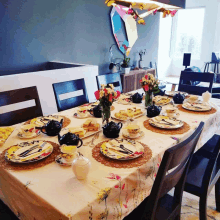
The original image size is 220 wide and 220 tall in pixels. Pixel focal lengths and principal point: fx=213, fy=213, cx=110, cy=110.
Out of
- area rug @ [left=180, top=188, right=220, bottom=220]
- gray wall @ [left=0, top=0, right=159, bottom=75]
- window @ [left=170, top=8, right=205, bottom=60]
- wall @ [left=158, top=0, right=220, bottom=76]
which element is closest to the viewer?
area rug @ [left=180, top=188, right=220, bottom=220]

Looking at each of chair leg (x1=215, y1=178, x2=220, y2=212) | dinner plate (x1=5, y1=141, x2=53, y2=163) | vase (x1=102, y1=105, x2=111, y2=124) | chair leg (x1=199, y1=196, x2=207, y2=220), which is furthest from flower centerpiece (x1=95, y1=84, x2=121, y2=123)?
chair leg (x1=215, y1=178, x2=220, y2=212)

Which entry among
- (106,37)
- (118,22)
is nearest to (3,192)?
(106,37)

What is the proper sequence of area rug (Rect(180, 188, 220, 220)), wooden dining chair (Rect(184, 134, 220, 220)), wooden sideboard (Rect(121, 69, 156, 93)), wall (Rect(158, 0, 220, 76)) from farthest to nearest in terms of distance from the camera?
wall (Rect(158, 0, 220, 76)) < wooden sideboard (Rect(121, 69, 156, 93)) < area rug (Rect(180, 188, 220, 220)) < wooden dining chair (Rect(184, 134, 220, 220))

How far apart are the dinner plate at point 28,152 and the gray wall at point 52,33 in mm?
2325

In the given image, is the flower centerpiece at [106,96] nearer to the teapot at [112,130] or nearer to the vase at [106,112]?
the vase at [106,112]

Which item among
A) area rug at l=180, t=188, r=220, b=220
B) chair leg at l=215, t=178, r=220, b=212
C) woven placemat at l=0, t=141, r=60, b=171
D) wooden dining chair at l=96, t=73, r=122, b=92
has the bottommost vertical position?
area rug at l=180, t=188, r=220, b=220

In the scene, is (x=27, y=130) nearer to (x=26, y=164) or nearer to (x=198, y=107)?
(x=26, y=164)

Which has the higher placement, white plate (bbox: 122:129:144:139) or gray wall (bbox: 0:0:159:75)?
gray wall (bbox: 0:0:159:75)

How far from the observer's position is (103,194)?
81 centimetres

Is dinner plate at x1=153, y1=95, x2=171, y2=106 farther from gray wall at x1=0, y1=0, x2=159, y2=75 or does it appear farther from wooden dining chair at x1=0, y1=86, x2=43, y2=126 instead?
gray wall at x1=0, y1=0, x2=159, y2=75

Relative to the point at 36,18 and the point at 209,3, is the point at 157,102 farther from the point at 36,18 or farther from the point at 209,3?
the point at 209,3

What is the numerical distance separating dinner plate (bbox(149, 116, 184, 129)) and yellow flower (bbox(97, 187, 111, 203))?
706mm

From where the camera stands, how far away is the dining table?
77 centimetres

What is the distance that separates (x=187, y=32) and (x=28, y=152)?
7602 millimetres
